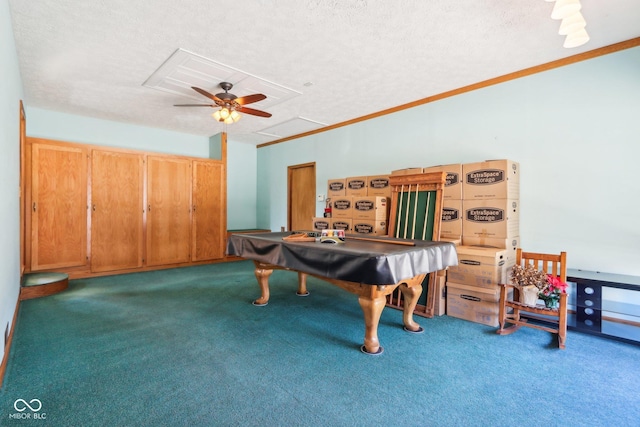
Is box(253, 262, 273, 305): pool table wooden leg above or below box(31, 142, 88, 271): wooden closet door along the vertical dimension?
below

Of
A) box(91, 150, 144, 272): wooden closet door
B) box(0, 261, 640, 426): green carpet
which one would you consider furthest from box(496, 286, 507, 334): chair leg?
box(91, 150, 144, 272): wooden closet door

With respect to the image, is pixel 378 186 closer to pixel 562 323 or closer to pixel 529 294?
pixel 529 294

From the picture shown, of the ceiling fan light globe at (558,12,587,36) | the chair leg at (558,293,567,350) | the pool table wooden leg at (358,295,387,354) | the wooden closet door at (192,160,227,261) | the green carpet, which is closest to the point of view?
the green carpet

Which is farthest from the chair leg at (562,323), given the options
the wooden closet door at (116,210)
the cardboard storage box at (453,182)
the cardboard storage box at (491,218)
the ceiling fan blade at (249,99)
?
the wooden closet door at (116,210)

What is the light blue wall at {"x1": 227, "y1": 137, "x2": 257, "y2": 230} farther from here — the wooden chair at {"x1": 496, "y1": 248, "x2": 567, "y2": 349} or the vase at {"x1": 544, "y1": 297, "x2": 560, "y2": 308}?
the vase at {"x1": 544, "y1": 297, "x2": 560, "y2": 308}

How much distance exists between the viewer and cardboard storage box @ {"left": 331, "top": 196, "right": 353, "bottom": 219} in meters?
4.51

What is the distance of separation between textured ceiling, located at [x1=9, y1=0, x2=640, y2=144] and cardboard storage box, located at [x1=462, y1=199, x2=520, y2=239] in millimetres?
1475

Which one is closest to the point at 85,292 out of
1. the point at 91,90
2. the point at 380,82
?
the point at 91,90

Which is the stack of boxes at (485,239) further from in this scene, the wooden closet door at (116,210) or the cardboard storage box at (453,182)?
the wooden closet door at (116,210)

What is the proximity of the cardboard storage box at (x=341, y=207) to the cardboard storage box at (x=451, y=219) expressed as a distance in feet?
4.39

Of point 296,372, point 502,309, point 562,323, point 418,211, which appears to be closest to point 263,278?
point 296,372

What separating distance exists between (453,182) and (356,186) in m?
1.65

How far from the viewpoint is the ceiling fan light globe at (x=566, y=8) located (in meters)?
1.87

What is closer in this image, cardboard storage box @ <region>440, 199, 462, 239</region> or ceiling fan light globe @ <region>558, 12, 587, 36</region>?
ceiling fan light globe @ <region>558, 12, 587, 36</region>
